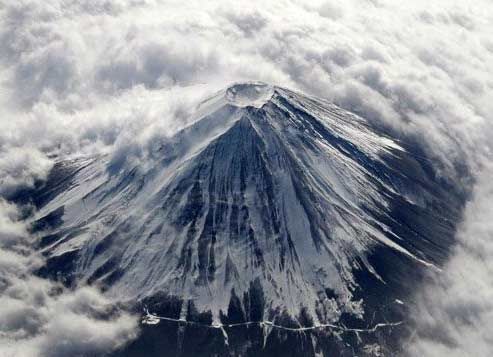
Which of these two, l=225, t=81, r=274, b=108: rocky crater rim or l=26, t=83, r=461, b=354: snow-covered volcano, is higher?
l=225, t=81, r=274, b=108: rocky crater rim

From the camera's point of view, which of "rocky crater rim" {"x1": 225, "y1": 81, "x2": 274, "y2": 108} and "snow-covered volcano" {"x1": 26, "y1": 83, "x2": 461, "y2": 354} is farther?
"rocky crater rim" {"x1": 225, "y1": 81, "x2": 274, "y2": 108}

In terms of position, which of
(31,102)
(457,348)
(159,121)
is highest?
(159,121)

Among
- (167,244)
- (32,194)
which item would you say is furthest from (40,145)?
(167,244)

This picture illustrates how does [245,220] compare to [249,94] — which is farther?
[249,94]

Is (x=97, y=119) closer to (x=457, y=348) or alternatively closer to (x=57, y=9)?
(x=57, y=9)

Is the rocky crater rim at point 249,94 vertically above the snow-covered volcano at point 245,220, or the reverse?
the rocky crater rim at point 249,94

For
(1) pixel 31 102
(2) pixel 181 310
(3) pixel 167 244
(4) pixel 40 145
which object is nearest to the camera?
(2) pixel 181 310

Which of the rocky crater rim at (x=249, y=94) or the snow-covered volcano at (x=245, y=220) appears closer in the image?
the snow-covered volcano at (x=245, y=220)

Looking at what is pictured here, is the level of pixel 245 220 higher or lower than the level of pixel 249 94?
lower
